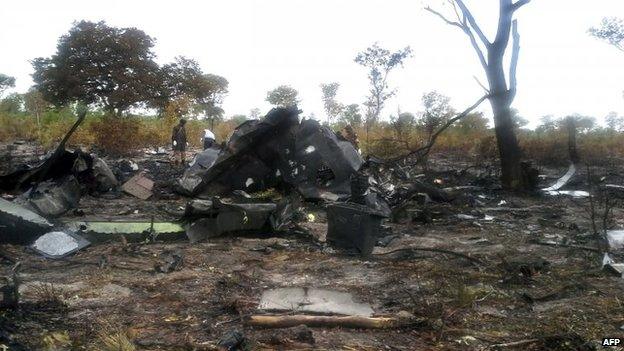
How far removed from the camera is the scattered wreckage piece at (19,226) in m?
5.23

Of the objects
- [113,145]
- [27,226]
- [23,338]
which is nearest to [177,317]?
[23,338]

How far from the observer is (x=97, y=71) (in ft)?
88.7

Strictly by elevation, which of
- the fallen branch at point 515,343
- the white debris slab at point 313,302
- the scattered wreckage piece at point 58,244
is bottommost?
the white debris slab at point 313,302

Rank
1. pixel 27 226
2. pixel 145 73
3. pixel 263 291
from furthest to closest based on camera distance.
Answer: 1. pixel 145 73
2. pixel 27 226
3. pixel 263 291

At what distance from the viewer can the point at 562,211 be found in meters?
8.15

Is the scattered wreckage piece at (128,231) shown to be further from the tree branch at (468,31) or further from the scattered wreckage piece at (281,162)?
the tree branch at (468,31)

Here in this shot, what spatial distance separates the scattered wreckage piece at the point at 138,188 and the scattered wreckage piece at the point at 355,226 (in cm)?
480

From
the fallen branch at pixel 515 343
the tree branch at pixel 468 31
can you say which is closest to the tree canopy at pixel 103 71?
the tree branch at pixel 468 31

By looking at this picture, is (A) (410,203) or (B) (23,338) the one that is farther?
(A) (410,203)

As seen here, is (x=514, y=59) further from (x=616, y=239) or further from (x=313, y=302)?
(x=313, y=302)

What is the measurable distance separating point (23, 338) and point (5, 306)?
1.68 ft

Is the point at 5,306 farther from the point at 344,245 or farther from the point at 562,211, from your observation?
the point at 562,211

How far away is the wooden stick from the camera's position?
3.14 m

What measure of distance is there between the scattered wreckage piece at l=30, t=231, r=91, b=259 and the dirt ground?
0.35 ft
